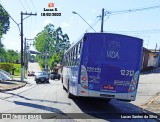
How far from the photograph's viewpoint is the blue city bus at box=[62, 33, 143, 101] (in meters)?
12.2

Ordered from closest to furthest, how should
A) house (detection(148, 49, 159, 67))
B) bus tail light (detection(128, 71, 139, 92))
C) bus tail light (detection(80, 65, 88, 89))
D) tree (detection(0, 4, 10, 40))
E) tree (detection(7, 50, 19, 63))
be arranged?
bus tail light (detection(80, 65, 88, 89)) < bus tail light (detection(128, 71, 139, 92)) < house (detection(148, 49, 159, 67)) < tree (detection(0, 4, 10, 40)) < tree (detection(7, 50, 19, 63))

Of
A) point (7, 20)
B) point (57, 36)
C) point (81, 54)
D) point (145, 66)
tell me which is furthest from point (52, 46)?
point (81, 54)

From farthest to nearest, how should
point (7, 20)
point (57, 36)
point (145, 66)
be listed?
point (57, 36) → point (7, 20) → point (145, 66)

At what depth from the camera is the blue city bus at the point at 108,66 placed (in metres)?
12.2

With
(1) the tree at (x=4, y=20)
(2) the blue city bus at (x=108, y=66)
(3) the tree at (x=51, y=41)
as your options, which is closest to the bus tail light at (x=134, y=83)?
(2) the blue city bus at (x=108, y=66)

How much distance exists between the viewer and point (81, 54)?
12375mm

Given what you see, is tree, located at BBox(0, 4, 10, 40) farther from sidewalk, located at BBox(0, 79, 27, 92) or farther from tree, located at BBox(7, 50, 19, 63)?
sidewalk, located at BBox(0, 79, 27, 92)

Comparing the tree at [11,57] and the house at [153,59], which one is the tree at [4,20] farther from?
the tree at [11,57]

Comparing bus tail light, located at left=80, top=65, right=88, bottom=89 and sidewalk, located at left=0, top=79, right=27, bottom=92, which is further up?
bus tail light, located at left=80, top=65, right=88, bottom=89

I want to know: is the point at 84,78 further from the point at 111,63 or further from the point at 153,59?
the point at 153,59

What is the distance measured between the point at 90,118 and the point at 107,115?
3.62 feet

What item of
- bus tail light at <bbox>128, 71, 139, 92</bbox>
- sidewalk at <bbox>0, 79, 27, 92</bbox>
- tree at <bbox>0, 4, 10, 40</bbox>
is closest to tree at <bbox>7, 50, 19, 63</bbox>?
tree at <bbox>0, 4, 10, 40</bbox>

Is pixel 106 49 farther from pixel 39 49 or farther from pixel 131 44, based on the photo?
pixel 39 49

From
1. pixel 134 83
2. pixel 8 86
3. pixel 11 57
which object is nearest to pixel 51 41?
pixel 11 57
